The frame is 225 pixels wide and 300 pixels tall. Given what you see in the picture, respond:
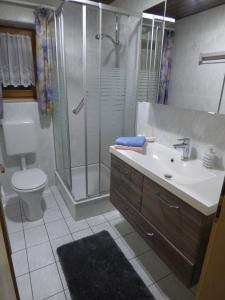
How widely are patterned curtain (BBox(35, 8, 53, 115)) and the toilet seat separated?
2.42ft

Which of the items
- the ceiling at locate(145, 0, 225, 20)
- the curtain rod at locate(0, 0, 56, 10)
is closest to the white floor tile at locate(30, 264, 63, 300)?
the ceiling at locate(145, 0, 225, 20)

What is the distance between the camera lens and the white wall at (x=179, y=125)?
4.61ft

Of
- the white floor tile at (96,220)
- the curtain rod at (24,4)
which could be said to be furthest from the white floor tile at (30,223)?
the curtain rod at (24,4)

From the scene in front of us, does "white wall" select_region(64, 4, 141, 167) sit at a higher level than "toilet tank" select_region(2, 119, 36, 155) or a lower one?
higher

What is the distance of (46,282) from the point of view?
1.52 metres

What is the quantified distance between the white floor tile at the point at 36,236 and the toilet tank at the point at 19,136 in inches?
34.7

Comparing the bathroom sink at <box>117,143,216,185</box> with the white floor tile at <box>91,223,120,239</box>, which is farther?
the white floor tile at <box>91,223,120,239</box>

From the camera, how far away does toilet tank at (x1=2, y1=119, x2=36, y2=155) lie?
7.31ft

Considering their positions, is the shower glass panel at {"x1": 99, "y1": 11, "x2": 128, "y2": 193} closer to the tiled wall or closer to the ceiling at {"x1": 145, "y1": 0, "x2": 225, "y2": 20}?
the ceiling at {"x1": 145, "y1": 0, "x2": 225, "y2": 20}

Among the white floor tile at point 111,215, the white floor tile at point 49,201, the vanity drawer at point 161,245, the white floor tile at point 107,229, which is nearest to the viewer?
the vanity drawer at point 161,245

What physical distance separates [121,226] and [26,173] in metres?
1.20

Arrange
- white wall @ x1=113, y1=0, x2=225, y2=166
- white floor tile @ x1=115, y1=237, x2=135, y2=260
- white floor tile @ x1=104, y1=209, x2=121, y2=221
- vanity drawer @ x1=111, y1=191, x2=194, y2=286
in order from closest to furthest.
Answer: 1. vanity drawer @ x1=111, y1=191, x2=194, y2=286
2. white wall @ x1=113, y1=0, x2=225, y2=166
3. white floor tile @ x1=115, y1=237, x2=135, y2=260
4. white floor tile @ x1=104, y1=209, x2=121, y2=221

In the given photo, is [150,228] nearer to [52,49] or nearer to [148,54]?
[148,54]

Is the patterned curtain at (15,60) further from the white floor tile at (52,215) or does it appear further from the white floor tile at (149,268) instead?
the white floor tile at (149,268)
